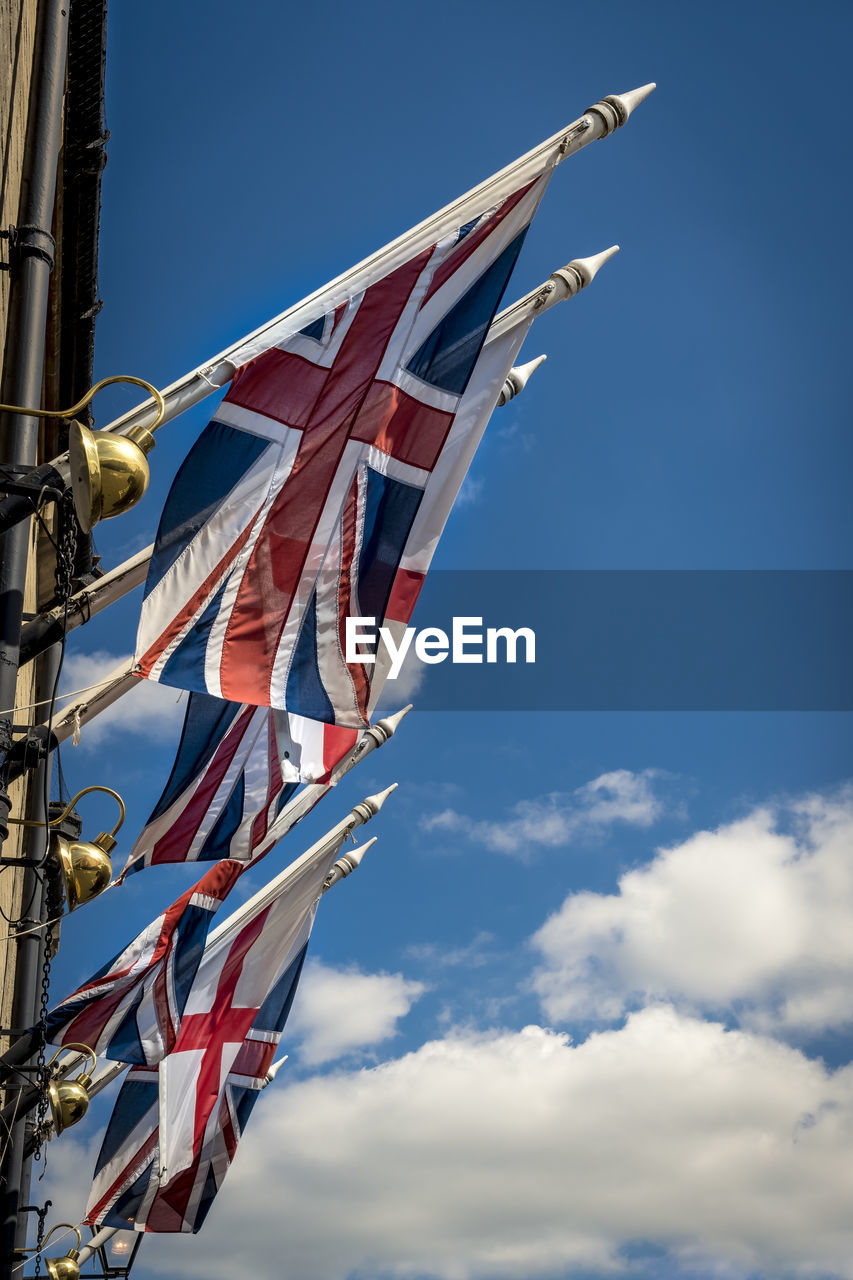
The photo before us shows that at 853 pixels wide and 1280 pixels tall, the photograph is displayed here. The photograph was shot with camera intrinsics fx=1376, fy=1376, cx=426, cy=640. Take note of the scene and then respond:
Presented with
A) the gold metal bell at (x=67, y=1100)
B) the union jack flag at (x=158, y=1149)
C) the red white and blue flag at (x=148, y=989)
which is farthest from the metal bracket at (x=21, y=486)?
the union jack flag at (x=158, y=1149)

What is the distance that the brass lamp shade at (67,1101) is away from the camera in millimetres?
15402

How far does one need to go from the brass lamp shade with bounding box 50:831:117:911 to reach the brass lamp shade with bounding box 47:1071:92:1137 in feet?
8.69

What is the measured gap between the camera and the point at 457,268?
35.1 feet

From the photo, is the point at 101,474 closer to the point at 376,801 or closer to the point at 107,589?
the point at 107,589

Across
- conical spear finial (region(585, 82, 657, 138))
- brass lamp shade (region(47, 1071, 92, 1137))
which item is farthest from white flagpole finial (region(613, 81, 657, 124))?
brass lamp shade (region(47, 1071, 92, 1137))

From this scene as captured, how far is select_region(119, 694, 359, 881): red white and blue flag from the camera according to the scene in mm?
12617

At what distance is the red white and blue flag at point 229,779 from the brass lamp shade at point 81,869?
1.56 metres

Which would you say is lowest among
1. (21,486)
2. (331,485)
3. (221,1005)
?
(221,1005)

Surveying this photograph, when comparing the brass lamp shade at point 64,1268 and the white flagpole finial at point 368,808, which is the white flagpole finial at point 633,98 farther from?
the brass lamp shade at point 64,1268

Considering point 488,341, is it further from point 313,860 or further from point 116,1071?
point 116,1071

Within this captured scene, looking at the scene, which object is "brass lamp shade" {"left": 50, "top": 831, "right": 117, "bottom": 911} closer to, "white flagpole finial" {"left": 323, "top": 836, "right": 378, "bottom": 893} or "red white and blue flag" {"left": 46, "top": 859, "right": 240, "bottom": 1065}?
"red white and blue flag" {"left": 46, "top": 859, "right": 240, "bottom": 1065}

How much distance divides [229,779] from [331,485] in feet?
13.3

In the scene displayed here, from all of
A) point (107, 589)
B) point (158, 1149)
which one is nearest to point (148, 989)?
point (158, 1149)

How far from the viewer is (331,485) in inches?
403
